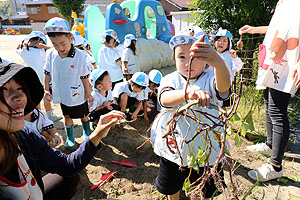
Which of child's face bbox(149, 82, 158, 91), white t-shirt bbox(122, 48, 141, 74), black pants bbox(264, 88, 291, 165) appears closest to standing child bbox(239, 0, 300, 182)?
black pants bbox(264, 88, 291, 165)

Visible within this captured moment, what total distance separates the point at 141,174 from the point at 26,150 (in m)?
1.42

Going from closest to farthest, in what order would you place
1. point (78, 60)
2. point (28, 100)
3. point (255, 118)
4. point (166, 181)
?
point (28, 100)
point (166, 181)
point (78, 60)
point (255, 118)

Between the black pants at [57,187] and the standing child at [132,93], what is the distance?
192cm

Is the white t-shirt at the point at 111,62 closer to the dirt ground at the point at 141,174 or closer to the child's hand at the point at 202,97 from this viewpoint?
the dirt ground at the point at 141,174

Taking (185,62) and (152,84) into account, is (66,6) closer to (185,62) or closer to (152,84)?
(152,84)

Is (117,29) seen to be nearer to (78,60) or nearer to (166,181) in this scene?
(78,60)

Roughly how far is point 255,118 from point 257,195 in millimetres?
1810

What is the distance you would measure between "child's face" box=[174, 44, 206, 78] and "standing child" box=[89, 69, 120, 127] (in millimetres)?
1868

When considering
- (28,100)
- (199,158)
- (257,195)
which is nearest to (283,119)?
(257,195)

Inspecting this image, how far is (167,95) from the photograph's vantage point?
118 cm

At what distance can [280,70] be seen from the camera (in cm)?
186

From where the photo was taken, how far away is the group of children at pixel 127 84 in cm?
114

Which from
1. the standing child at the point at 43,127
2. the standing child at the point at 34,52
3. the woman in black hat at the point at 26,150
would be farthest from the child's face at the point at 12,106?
the standing child at the point at 34,52

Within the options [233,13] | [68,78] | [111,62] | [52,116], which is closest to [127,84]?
[111,62]
